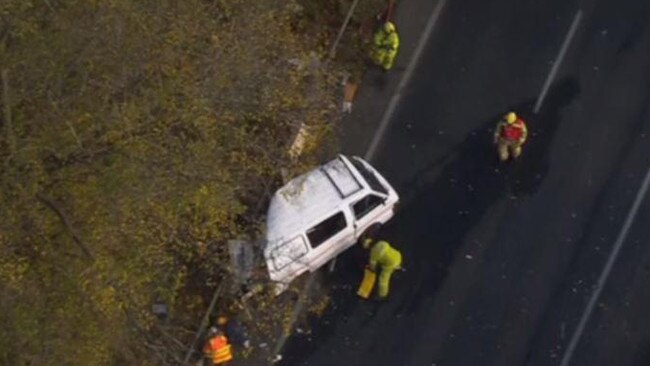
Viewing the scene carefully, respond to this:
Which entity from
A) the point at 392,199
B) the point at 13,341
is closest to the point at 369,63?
the point at 392,199

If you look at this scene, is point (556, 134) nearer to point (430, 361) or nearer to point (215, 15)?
point (430, 361)

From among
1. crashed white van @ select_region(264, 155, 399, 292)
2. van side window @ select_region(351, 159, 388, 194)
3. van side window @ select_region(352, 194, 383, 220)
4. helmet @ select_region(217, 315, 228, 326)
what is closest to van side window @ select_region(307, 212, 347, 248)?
crashed white van @ select_region(264, 155, 399, 292)

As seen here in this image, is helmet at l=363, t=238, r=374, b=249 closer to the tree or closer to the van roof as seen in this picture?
the van roof

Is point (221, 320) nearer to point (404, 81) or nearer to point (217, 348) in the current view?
point (217, 348)

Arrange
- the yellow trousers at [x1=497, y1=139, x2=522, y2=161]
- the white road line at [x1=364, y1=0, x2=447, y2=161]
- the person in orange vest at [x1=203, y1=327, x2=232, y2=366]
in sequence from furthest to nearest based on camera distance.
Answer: the white road line at [x1=364, y1=0, x2=447, y2=161]
the yellow trousers at [x1=497, y1=139, x2=522, y2=161]
the person in orange vest at [x1=203, y1=327, x2=232, y2=366]

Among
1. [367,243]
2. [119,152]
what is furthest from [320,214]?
[119,152]

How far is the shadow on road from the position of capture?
18.7m

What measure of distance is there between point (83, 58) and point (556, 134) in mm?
9381

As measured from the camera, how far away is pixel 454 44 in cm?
2041

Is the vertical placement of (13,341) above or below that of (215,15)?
below

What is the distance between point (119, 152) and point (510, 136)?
7.46 m

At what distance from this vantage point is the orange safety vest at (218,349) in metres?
17.9

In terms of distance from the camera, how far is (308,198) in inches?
716

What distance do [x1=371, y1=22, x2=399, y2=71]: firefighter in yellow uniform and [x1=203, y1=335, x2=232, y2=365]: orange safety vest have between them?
6.13 metres
